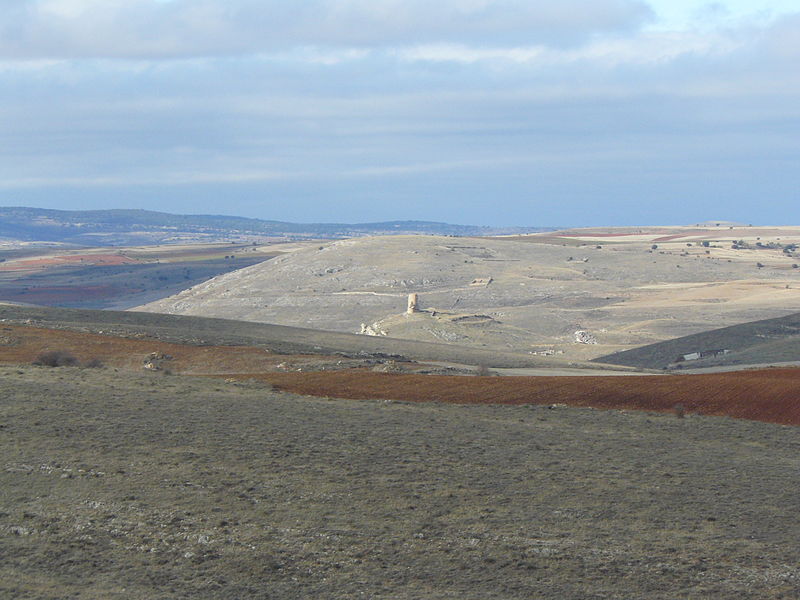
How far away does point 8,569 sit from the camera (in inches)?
497

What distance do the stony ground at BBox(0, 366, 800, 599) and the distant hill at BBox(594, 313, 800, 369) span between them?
30.5 meters

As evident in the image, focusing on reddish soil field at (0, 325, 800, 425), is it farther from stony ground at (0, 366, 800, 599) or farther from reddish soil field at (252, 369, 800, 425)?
stony ground at (0, 366, 800, 599)

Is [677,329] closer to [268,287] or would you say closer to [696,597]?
[268,287]

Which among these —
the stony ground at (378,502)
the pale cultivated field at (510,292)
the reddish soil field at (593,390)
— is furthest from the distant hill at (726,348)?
A: the stony ground at (378,502)

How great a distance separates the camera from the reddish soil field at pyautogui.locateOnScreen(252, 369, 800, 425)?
85.2 feet

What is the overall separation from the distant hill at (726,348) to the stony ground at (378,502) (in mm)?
30453

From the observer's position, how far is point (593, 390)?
28.2m

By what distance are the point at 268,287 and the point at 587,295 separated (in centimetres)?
4180

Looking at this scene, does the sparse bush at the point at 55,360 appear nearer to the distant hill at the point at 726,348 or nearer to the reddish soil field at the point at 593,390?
the reddish soil field at the point at 593,390

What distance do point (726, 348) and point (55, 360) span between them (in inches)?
1697

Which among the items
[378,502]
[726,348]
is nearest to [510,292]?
[726,348]

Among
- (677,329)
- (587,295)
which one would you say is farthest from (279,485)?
(587,295)

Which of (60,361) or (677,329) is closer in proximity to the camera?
(60,361)

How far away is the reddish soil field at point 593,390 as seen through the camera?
26.0 meters
